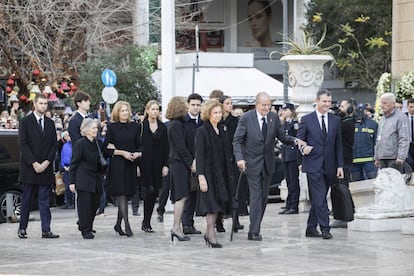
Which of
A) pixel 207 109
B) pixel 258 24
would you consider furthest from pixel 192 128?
pixel 258 24

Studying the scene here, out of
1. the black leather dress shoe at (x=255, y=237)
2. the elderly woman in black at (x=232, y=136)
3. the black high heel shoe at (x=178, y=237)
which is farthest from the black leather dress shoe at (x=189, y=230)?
the black leather dress shoe at (x=255, y=237)

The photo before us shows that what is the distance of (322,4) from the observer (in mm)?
45344

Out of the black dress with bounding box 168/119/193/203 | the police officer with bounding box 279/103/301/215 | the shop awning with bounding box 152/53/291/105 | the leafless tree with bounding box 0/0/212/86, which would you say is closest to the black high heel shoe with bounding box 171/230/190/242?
the black dress with bounding box 168/119/193/203

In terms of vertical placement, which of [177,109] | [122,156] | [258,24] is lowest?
[122,156]

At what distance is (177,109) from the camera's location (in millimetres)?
13539

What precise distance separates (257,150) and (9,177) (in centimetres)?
695

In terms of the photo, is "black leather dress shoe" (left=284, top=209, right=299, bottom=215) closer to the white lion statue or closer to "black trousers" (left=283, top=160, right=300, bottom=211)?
"black trousers" (left=283, top=160, right=300, bottom=211)

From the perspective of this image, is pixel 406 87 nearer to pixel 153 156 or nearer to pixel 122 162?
pixel 153 156

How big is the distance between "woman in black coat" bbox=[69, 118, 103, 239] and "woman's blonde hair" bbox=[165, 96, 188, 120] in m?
1.12

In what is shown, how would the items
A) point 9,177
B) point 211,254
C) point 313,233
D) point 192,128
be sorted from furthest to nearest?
point 9,177 < point 192,128 < point 313,233 < point 211,254

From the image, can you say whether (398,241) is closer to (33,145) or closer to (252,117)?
(252,117)

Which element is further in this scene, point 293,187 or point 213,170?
point 293,187

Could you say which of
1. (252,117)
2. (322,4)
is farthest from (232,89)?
(252,117)

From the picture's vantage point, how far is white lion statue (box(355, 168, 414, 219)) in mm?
14195
